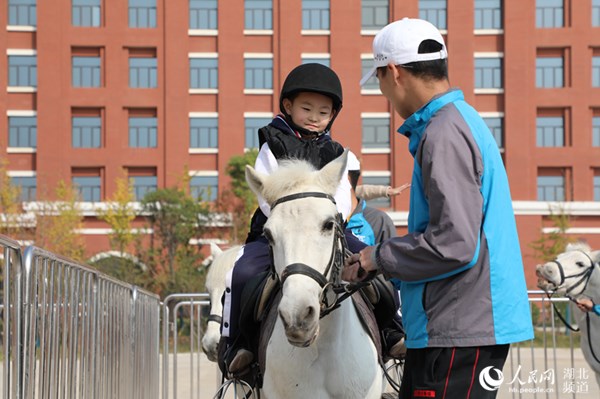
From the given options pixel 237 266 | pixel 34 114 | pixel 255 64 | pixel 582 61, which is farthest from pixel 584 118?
pixel 237 266

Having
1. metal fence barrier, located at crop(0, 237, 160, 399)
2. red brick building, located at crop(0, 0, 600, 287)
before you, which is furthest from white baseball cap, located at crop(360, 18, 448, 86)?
red brick building, located at crop(0, 0, 600, 287)

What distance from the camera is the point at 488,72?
5056 cm

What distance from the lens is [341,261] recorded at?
4223mm

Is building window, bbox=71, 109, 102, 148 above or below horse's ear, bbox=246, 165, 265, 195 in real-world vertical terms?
above

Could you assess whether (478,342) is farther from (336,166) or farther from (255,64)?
(255,64)

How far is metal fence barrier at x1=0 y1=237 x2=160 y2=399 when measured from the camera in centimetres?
409

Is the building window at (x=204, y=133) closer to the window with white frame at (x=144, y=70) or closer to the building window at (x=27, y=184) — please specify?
the window with white frame at (x=144, y=70)

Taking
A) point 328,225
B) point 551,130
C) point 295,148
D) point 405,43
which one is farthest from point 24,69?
point 405,43

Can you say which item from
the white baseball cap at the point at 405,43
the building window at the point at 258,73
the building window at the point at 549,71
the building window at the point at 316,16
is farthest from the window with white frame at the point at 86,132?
the white baseball cap at the point at 405,43

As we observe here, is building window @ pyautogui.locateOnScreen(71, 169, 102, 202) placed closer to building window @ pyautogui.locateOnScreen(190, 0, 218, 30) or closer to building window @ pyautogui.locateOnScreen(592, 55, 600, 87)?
building window @ pyautogui.locateOnScreen(190, 0, 218, 30)

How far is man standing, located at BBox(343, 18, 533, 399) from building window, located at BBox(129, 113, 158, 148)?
48016mm

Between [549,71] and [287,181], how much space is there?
1912 inches

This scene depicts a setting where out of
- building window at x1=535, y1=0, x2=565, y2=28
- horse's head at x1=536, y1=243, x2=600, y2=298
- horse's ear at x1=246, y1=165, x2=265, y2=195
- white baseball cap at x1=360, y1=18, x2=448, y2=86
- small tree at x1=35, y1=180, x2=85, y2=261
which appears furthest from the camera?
building window at x1=535, y1=0, x2=565, y2=28

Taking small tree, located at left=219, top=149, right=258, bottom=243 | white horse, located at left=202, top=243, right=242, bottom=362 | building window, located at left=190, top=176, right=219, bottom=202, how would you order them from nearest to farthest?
1. white horse, located at left=202, top=243, right=242, bottom=362
2. small tree, located at left=219, top=149, right=258, bottom=243
3. building window, located at left=190, top=176, right=219, bottom=202
